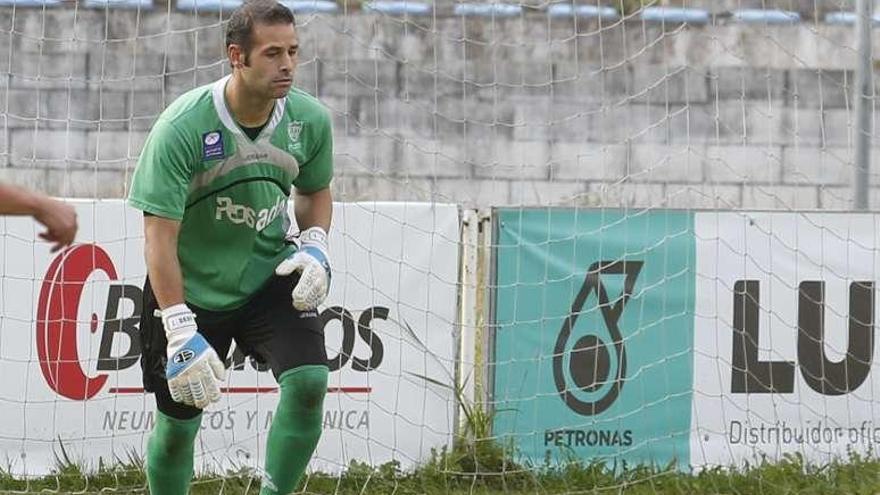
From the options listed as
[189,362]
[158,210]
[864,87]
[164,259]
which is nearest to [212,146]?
[158,210]

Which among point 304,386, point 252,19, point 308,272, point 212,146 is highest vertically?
point 252,19

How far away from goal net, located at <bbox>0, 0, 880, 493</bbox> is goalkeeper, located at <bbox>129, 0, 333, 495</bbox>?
1.68 m

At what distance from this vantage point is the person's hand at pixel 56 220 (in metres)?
4.23

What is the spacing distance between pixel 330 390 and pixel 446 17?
224 cm

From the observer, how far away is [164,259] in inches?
215

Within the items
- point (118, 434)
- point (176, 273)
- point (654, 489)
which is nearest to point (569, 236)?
point (654, 489)

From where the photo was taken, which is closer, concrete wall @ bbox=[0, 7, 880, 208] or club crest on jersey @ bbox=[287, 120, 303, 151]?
club crest on jersey @ bbox=[287, 120, 303, 151]

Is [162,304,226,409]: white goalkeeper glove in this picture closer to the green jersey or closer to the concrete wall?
the green jersey

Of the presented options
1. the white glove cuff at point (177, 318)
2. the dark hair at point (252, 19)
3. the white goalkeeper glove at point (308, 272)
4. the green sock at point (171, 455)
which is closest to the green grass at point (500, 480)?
the green sock at point (171, 455)

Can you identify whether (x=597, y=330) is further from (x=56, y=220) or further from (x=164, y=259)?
(x=56, y=220)

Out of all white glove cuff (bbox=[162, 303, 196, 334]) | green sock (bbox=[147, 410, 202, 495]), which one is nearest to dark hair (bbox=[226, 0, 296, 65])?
white glove cuff (bbox=[162, 303, 196, 334])

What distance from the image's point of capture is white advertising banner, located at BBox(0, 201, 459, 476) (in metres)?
7.51

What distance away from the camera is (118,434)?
24.6 feet

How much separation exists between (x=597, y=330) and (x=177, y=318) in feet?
9.30
